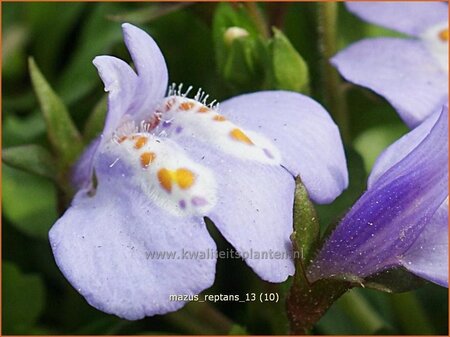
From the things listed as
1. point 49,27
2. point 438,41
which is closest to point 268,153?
point 438,41

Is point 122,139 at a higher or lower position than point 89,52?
higher

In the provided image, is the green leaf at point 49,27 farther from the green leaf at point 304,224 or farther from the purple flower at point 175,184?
the green leaf at point 304,224

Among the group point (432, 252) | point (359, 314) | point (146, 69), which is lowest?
point (359, 314)

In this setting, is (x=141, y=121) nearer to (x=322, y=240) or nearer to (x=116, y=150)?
(x=116, y=150)

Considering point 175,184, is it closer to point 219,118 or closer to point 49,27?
point 219,118

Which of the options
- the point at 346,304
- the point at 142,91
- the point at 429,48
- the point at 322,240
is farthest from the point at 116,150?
the point at 429,48

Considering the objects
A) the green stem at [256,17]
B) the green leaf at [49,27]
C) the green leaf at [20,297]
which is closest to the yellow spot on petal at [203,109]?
the green stem at [256,17]
